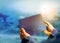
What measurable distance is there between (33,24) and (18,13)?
6.4 inches

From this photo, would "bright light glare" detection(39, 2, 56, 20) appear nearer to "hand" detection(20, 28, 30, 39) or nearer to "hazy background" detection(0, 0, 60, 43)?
"hazy background" detection(0, 0, 60, 43)

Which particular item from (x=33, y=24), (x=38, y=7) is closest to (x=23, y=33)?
(x=33, y=24)

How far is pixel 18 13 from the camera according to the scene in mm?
1312

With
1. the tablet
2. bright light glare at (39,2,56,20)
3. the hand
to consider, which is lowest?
→ the hand

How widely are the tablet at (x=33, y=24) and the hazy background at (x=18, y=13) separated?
35 mm

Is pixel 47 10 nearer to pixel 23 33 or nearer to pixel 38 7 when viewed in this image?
pixel 38 7

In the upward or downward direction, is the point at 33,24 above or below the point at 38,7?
below

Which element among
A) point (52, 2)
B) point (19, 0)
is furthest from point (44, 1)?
point (19, 0)

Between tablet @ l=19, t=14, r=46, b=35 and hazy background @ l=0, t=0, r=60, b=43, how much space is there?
0.03 metres

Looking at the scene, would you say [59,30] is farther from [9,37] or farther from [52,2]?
[9,37]

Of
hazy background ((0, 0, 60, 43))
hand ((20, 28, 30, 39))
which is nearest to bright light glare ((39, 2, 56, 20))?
hazy background ((0, 0, 60, 43))

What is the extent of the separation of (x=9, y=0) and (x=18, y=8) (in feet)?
0.35

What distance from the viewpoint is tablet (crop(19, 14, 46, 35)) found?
1284 millimetres

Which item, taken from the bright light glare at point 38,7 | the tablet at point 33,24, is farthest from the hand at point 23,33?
the bright light glare at point 38,7
